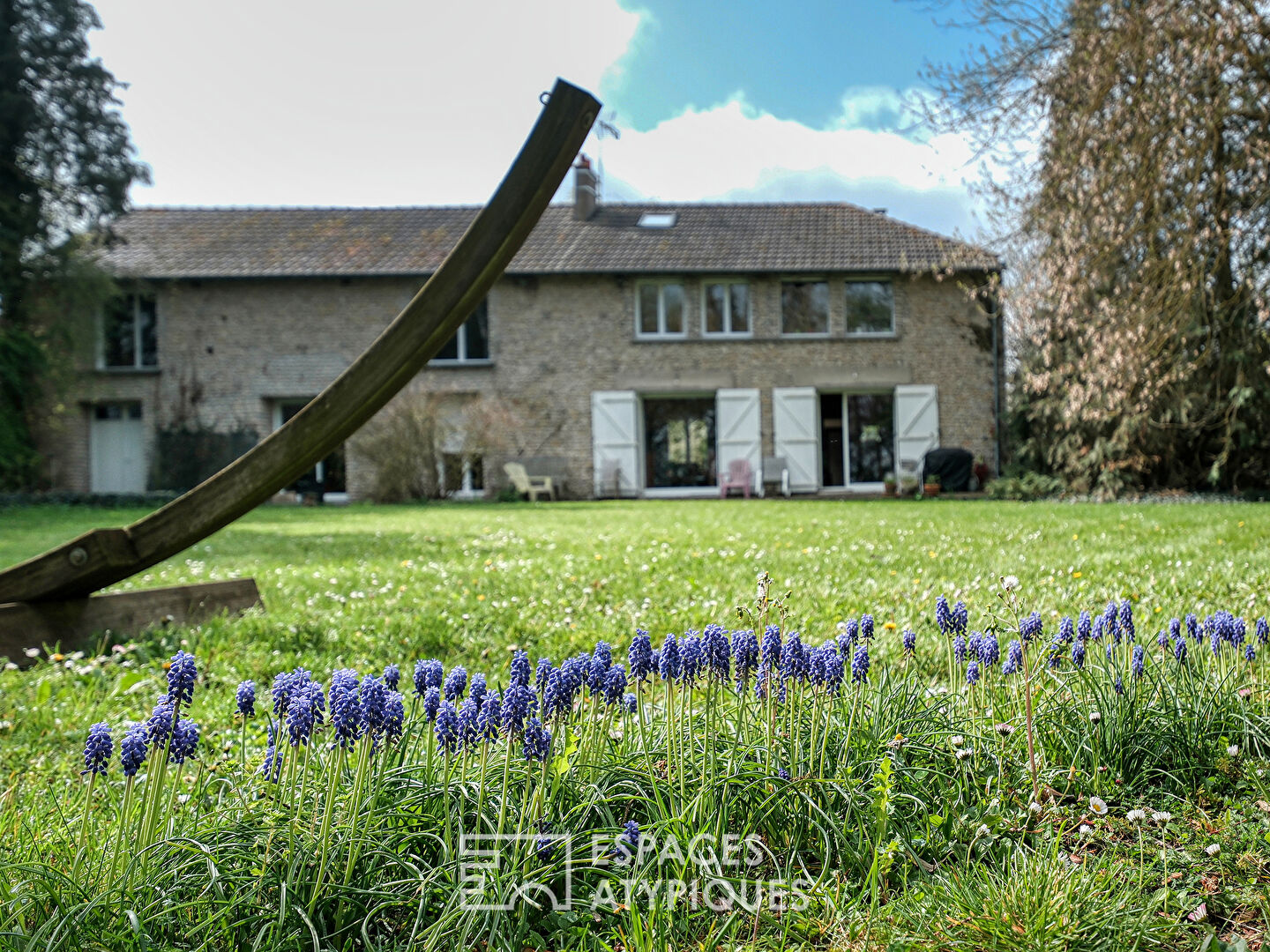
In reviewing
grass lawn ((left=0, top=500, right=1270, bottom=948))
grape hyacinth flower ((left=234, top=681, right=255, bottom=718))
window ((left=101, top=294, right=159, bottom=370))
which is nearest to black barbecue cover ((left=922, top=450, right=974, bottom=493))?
grass lawn ((left=0, top=500, right=1270, bottom=948))

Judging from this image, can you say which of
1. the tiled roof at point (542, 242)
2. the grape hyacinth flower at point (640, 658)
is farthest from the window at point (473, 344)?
the grape hyacinth flower at point (640, 658)

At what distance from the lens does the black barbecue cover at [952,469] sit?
21.3 meters

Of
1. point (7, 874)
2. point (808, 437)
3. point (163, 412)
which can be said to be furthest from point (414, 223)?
point (7, 874)

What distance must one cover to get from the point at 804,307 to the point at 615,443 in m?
6.19

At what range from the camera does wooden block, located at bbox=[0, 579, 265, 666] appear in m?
3.53

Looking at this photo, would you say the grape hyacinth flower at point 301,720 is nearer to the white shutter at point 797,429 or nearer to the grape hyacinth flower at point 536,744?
the grape hyacinth flower at point 536,744

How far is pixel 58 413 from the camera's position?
22859 millimetres

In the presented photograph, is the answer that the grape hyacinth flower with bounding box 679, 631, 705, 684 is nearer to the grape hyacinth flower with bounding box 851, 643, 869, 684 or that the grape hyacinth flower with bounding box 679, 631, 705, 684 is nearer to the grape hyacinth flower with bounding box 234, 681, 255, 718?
the grape hyacinth flower with bounding box 851, 643, 869, 684

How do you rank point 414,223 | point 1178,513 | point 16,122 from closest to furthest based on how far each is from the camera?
point 1178,513
point 16,122
point 414,223

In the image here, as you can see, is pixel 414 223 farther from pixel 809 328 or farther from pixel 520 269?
pixel 809 328

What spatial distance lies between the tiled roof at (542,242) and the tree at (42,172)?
5.25ft

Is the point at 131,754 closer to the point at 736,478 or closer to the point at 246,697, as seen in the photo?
the point at 246,697

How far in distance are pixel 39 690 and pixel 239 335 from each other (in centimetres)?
2204

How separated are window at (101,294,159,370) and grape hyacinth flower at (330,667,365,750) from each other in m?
25.4
